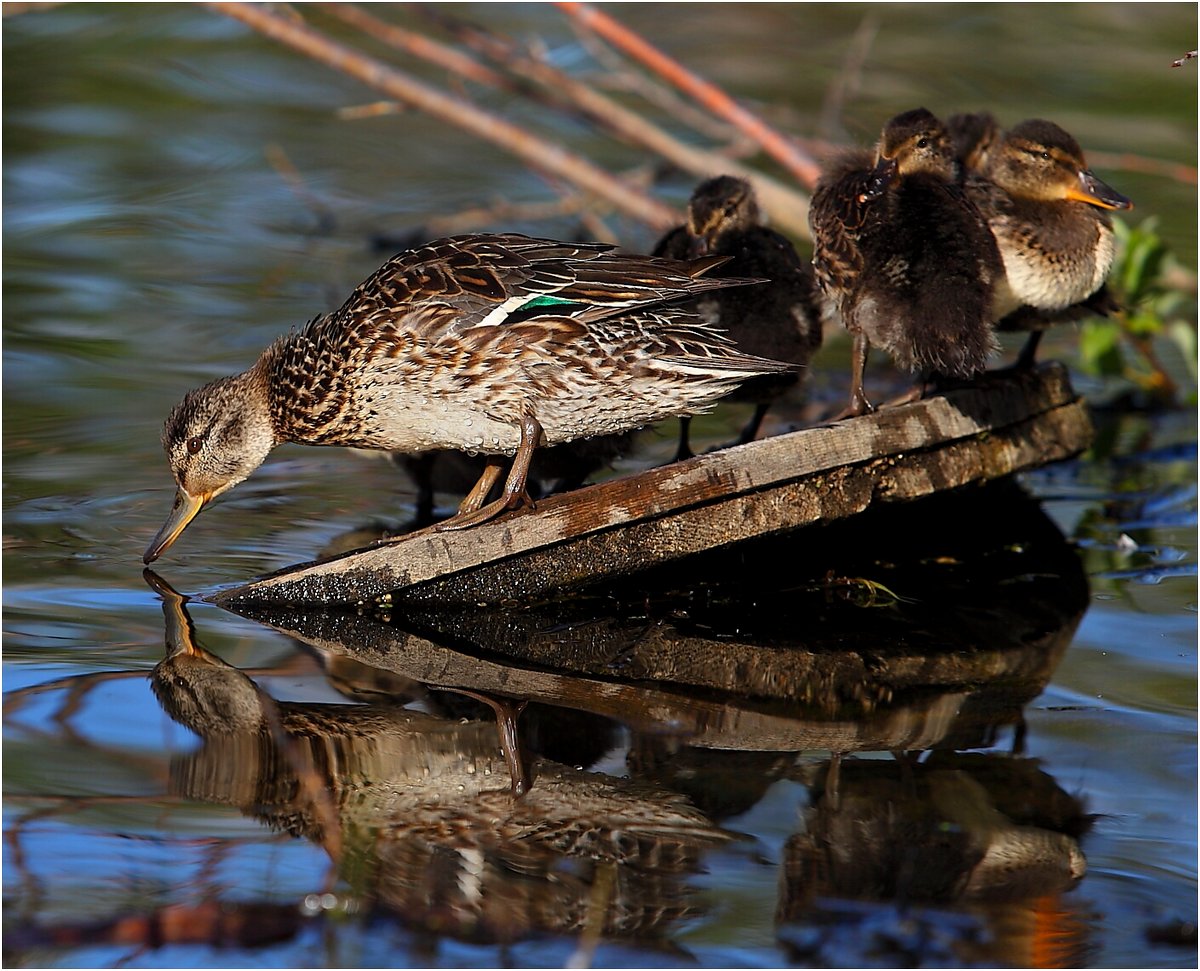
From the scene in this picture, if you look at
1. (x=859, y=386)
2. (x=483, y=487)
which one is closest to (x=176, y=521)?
(x=483, y=487)

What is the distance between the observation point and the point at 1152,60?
39.8 ft

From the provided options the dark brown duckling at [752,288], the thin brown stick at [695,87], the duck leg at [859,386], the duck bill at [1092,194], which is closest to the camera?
the duck leg at [859,386]

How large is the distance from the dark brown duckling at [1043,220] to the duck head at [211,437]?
8.82ft

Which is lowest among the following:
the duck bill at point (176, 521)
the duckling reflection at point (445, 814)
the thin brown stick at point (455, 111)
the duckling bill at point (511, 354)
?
the duckling reflection at point (445, 814)

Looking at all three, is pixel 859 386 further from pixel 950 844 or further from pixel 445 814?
pixel 445 814

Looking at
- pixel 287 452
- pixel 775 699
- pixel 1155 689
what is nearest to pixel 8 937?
pixel 775 699

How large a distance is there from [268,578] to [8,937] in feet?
6.39

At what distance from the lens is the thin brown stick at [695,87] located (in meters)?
8.48

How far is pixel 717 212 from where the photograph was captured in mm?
5652

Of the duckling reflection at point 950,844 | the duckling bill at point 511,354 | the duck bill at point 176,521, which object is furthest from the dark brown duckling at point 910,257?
the duck bill at point 176,521

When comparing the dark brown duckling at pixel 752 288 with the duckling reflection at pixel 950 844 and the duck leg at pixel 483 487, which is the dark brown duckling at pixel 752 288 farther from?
the duckling reflection at pixel 950 844

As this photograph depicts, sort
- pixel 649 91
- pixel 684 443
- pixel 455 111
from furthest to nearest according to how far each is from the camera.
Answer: pixel 649 91 → pixel 455 111 → pixel 684 443

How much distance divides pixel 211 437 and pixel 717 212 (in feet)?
6.54

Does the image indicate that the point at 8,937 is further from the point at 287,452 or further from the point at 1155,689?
the point at 287,452
